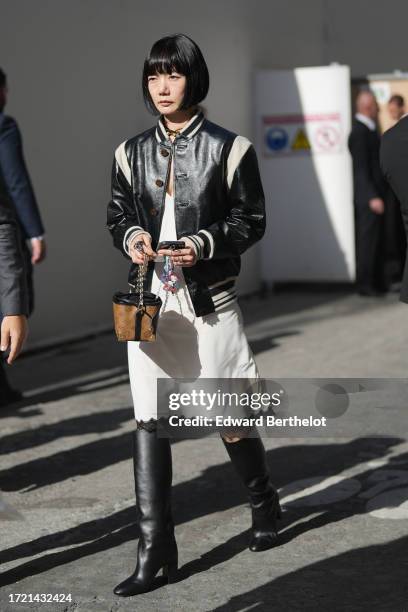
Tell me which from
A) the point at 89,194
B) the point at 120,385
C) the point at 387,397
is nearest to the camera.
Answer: the point at 387,397

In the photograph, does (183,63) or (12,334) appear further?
(183,63)

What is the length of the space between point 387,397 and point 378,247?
532 cm

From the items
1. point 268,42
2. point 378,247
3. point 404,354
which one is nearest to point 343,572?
point 404,354

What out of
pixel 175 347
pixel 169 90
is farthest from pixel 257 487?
pixel 169 90

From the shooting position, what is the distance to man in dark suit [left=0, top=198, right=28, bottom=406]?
402 cm

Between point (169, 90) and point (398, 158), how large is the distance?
93 cm

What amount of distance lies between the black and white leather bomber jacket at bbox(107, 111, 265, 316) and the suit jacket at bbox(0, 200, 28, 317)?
51 centimetres

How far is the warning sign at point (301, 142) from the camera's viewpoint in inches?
498

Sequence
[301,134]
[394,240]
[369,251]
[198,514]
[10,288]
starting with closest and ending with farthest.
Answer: [10,288]
[198,514]
[369,251]
[301,134]
[394,240]

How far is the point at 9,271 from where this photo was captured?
13.2 feet

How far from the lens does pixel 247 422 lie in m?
4.59

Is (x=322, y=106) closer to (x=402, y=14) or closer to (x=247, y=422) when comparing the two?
(x=402, y=14)

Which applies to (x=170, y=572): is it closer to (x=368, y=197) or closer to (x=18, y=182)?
(x=18, y=182)

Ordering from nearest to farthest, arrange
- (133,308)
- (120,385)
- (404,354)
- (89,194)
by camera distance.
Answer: (133,308)
(120,385)
(404,354)
(89,194)
